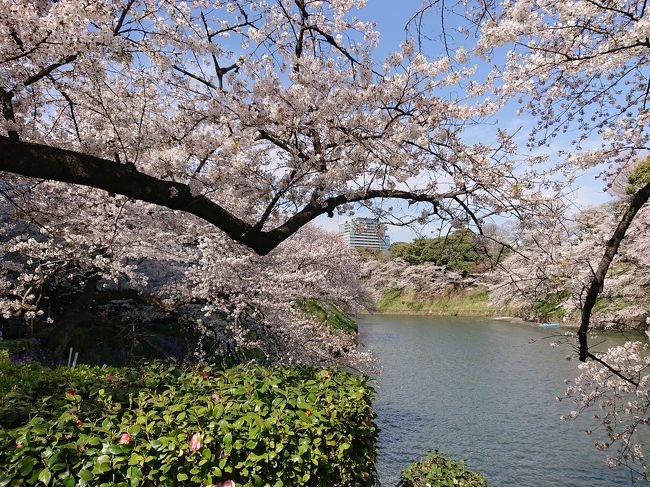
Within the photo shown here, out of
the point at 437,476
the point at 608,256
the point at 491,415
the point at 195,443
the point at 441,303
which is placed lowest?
the point at 491,415

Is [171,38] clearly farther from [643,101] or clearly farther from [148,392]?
[643,101]

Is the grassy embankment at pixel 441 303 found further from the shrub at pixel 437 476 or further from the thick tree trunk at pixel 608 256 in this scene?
the thick tree trunk at pixel 608 256

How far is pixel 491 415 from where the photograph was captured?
947cm

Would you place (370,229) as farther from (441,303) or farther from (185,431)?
(441,303)

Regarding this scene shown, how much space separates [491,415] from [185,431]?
8.58 meters

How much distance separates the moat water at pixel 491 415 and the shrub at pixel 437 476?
1.49 m

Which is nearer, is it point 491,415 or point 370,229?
point 370,229

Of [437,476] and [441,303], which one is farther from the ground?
[441,303]

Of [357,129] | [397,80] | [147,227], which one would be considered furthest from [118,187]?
[147,227]

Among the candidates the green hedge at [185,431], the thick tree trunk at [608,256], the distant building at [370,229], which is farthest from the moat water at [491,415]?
the green hedge at [185,431]

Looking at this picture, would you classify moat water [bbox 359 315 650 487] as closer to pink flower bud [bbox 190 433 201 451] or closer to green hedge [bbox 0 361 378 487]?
green hedge [bbox 0 361 378 487]

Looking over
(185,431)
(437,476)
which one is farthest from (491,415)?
(185,431)

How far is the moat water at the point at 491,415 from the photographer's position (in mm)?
6969

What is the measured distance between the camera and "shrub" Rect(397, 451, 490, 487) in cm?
395
